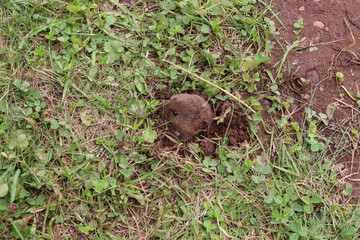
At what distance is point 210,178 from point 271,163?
0.52 meters

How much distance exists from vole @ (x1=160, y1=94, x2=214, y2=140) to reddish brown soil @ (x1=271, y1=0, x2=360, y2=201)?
0.79 metres

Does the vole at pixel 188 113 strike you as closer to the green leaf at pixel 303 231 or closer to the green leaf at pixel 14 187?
the green leaf at pixel 303 231

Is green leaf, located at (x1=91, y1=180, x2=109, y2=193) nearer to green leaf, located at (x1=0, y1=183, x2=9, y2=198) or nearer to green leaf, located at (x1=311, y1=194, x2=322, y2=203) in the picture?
green leaf, located at (x1=0, y1=183, x2=9, y2=198)

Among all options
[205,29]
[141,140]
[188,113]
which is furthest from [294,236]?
[205,29]

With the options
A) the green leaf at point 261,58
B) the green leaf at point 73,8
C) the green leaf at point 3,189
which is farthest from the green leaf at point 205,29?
the green leaf at point 3,189

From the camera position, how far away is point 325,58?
3.06m

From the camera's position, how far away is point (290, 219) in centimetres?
263

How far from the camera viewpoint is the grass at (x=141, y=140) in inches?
98.8

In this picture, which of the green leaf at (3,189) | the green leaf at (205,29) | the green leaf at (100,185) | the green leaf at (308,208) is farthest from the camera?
the green leaf at (205,29)

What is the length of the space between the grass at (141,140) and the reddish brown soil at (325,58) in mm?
111

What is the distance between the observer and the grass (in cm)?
251

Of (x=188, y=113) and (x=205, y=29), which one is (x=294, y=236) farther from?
(x=205, y=29)

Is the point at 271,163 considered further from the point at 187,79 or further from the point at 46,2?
the point at 46,2

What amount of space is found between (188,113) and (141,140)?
1.38 ft
